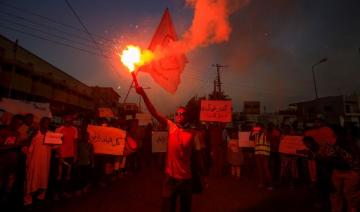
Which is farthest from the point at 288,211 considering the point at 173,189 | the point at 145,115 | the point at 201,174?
the point at 145,115

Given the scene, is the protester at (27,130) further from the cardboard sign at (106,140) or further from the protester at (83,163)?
the cardboard sign at (106,140)

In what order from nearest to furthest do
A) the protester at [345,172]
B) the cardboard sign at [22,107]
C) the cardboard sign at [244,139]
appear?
the protester at [345,172] → the cardboard sign at [22,107] → the cardboard sign at [244,139]

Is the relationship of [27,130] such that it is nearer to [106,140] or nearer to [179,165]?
[106,140]

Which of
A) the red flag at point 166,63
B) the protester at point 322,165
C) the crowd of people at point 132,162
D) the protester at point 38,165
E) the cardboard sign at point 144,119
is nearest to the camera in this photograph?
the red flag at point 166,63

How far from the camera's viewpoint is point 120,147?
8.66 m

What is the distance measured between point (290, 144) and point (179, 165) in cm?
751

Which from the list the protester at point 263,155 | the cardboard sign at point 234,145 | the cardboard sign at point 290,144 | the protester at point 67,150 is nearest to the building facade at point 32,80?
the protester at point 67,150

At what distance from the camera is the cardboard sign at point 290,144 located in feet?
31.1

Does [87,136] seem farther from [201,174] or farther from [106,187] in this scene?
[201,174]

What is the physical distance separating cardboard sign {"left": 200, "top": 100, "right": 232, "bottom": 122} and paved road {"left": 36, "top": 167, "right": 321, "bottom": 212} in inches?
134

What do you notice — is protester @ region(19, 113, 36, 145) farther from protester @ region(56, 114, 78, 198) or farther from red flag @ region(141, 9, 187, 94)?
red flag @ region(141, 9, 187, 94)

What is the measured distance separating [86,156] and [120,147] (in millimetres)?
1335

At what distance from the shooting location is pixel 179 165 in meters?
3.60

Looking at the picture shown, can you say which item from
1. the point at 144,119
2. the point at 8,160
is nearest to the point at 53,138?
the point at 8,160
